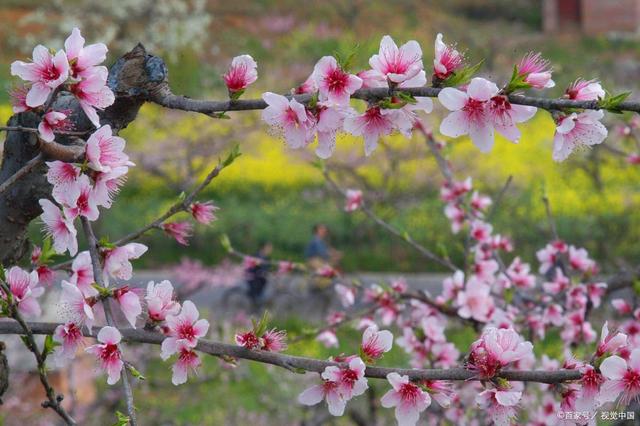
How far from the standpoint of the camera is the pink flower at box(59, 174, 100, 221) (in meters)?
1.45

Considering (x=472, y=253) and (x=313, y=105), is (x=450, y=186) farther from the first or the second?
(x=313, y=105)

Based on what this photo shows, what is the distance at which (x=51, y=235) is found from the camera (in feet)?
5.03

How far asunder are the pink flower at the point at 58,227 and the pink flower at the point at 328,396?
17.5 inches

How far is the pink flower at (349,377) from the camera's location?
4.55 ft

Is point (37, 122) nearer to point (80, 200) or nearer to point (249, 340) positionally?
point (80, 200)

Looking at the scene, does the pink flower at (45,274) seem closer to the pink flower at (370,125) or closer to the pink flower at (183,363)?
the pink flower at (183,363)

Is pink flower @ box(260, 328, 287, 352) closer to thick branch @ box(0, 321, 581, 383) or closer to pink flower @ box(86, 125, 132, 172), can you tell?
thick branch @ box(0, 321, 581, 383)

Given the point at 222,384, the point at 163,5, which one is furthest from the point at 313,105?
the point at 163,5

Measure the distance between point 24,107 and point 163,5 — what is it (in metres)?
10.8

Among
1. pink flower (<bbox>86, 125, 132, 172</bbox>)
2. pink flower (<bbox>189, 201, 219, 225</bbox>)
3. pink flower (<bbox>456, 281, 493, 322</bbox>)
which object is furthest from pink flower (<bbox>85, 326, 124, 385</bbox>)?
pink flower (<bbox>456, 281, 493, 322</bbox>)

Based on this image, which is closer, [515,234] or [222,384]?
[222,384]

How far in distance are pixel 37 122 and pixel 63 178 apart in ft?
0.52

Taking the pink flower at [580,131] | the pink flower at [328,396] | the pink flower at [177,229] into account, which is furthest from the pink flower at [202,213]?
the pink flower at [580,131]

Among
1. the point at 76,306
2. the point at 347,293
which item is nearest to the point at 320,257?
the point at 347,293
